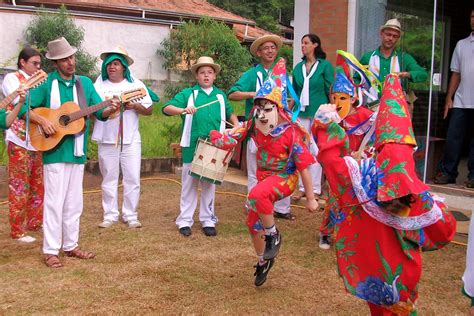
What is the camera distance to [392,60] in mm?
7008

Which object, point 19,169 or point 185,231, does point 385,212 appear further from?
point 19,169

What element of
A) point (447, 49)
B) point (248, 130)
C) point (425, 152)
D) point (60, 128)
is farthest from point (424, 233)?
point (447, 49)

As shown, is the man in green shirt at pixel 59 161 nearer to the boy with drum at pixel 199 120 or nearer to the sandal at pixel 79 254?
the sandal at pixel 79 254

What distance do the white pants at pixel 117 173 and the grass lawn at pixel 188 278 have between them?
0.22 meters

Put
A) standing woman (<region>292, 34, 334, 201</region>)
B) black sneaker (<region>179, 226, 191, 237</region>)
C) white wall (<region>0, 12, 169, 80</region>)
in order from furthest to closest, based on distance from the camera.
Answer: white wall (<region>0, 12, 169, 80</region>), standing woman (<region>292, 34, 334, 201</region>), black sneaker (<region>179, 226, 191, 237</region>)

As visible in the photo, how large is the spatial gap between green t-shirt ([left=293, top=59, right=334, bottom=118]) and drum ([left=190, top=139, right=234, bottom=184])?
163cm

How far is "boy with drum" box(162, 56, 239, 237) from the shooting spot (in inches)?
250

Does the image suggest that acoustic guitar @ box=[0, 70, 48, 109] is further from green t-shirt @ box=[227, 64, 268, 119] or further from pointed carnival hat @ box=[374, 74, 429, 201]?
pointed carnival hat @ box=[374, 74, 429, 201]

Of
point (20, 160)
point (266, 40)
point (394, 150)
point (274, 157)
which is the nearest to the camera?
point (394, 150)

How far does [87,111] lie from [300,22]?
15.7 ft

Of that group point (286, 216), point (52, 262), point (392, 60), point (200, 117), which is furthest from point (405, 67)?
point (52, 262)

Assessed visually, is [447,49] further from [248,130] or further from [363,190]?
[363,190]

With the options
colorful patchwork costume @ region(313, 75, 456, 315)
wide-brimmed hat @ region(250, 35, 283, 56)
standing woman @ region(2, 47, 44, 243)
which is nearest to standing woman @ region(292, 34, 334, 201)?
wide-brimmed hat @ region(250, 35, 283, 56)

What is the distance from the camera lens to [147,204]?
816cm
